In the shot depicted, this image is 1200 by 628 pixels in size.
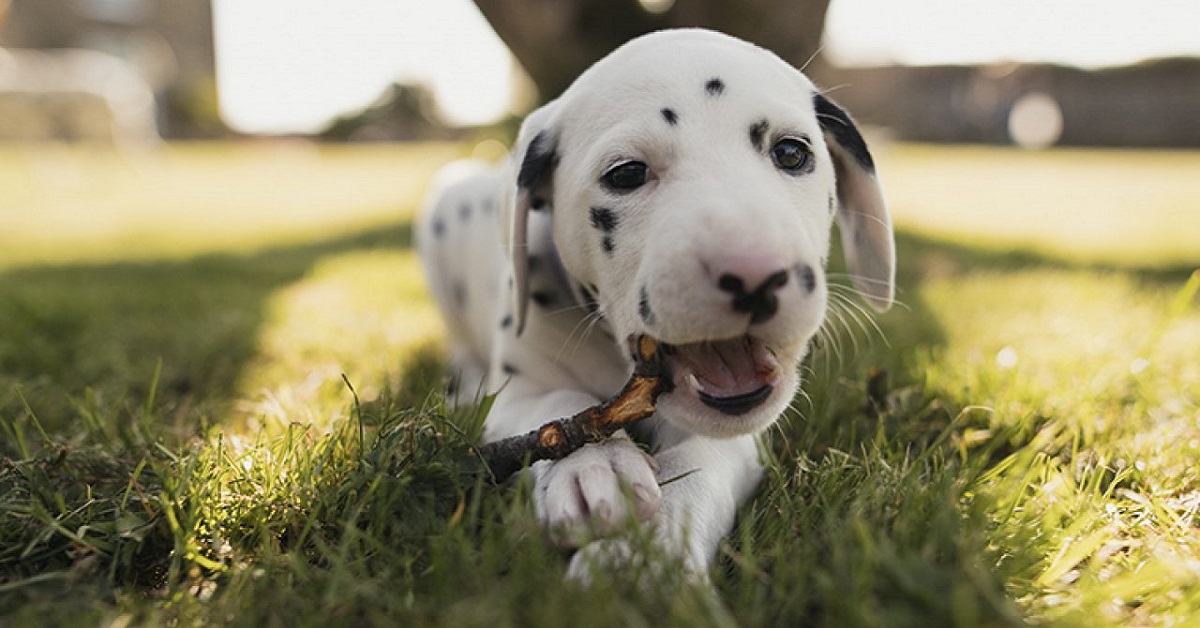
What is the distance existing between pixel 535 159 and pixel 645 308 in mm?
693

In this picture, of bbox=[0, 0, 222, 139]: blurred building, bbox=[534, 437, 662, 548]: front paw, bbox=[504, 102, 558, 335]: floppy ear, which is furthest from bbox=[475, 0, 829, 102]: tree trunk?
bbox=[0, 0, 222, 139]: blurred building

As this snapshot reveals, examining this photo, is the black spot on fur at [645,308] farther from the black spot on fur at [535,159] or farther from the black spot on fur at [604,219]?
the black spot on fur at [535,159]

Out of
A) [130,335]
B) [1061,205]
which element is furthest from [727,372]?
[1061,205]

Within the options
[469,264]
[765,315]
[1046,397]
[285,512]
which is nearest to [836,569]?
[765,315]

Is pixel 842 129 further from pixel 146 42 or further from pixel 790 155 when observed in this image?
pixel 146 42

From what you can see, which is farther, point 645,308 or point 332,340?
point 332,340

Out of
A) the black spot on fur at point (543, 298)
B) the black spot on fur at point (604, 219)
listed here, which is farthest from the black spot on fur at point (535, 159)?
the black spot on fur at point (543, 298)

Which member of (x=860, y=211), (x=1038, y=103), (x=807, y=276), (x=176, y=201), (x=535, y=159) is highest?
(x=535, y=159)

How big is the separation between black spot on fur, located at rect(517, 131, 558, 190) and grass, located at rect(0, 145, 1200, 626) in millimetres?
631

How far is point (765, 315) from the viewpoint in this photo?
6.23 ft

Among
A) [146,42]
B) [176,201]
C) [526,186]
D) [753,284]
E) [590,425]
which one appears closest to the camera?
[753,284]

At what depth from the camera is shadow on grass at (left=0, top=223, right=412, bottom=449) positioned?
320 centimetres

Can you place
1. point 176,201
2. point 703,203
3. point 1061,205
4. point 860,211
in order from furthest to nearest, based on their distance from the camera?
point 176,201, point 1061,205, point 860,211, point 703,203

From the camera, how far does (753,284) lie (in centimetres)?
184
